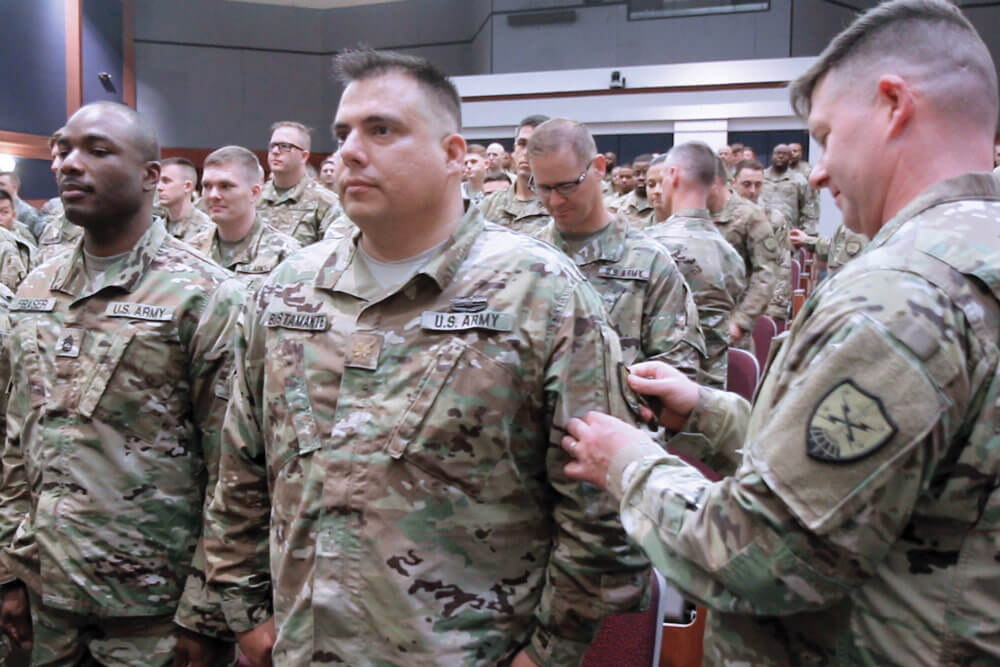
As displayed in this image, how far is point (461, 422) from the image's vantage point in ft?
5.02

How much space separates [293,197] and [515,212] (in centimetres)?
157

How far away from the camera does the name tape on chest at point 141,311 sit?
2.17 meters

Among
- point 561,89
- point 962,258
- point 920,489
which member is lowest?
point 920,489

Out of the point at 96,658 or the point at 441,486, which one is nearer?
the point at 441,486

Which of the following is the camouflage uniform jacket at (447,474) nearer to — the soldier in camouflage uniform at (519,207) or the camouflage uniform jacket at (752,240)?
the soldier in camouflage uniform at (519,207)

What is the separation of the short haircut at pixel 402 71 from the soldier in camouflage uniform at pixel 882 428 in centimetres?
74

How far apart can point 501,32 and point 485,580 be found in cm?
1239

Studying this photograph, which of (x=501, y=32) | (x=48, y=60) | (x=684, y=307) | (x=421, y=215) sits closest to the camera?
(x=421, y=215)

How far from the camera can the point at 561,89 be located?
1196 cm

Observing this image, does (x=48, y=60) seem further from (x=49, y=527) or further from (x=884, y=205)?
(x=884, y=205)

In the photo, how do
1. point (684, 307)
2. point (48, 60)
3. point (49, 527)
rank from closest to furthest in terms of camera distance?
point (49, 527) < point (684, 307) < point (48, 60)

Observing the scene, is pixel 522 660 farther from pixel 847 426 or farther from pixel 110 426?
pixel 110 426

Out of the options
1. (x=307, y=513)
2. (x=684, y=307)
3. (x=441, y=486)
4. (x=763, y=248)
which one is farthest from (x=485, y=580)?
(x=763, y=248)

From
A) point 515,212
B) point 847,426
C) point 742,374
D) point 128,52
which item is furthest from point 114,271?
point 128,52
